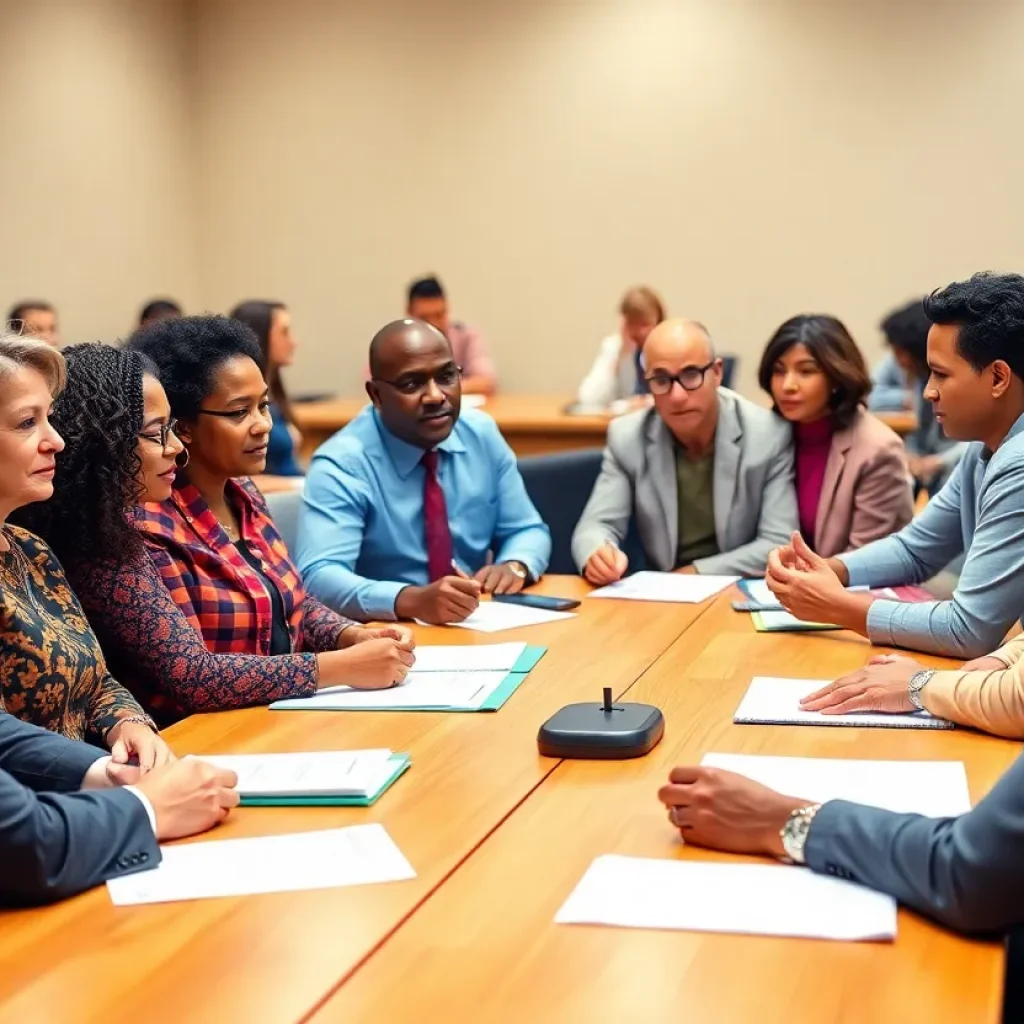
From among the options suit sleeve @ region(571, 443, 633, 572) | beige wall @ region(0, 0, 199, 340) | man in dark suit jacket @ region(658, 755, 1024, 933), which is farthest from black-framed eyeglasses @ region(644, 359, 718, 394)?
beige wall @ region(0, 0, 199, 340)

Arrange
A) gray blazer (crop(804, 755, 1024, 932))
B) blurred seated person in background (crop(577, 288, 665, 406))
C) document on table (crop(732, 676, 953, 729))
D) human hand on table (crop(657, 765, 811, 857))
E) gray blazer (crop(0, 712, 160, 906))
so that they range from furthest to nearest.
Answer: blurred seated person in background (crop(577, 288, 665, 406)) < document on table (crop(732, 676, 953, 729)) < human hand on table (crop(657, 765, 811, 857)) < gray blazer (crop(0, 712, 160, 906)) < gray blazer (crop(804, 755, 1024, 932))

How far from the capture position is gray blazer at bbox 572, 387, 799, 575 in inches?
148

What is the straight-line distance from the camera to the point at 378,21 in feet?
28.7

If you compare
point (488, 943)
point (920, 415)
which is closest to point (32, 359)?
point (488, 943)

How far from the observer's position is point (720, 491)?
12.4 feet

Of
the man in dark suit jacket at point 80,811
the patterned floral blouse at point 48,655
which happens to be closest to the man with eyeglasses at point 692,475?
the patterned floral blouse at point 48,655

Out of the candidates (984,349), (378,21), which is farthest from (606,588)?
(378,21)

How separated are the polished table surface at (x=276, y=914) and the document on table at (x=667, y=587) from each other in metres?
0.96

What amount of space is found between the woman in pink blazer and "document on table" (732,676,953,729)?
1356 millimetres

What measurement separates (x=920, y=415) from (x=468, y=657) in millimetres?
3600

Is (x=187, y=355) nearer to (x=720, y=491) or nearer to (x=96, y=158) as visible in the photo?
(x=720, y=491)

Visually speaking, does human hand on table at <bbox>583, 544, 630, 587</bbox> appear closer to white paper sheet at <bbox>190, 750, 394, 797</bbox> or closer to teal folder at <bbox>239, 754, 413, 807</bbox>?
white paper sheet at <bbox>190, 750, 394, 797</bbox>

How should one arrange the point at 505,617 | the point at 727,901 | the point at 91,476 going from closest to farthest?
the point at 727,901 < the point at 91,476 < the point at 505,617

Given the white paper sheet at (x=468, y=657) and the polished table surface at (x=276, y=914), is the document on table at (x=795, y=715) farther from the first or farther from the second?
the white paper sheet at (x=468, y=657)
